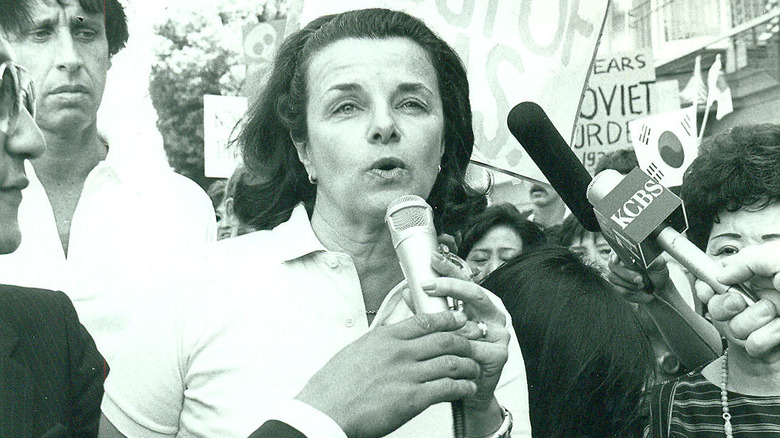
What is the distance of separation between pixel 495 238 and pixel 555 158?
6.34ft

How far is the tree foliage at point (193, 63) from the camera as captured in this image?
577cm

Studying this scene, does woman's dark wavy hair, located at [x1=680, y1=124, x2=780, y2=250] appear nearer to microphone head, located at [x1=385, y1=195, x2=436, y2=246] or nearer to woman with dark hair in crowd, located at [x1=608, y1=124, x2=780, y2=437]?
woman with dark hair in crowd, located at [x1=608, y1=124, x2=780, y2=437]

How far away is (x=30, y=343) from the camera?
1814mm

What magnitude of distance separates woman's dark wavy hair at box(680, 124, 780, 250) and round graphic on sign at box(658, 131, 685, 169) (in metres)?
1.87

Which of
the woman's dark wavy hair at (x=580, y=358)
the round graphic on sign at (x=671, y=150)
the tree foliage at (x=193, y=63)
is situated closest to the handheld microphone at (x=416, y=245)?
the woman's dark wavy hair at (x=580, y=358)

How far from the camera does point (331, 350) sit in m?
2.11

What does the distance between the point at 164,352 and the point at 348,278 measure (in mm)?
448

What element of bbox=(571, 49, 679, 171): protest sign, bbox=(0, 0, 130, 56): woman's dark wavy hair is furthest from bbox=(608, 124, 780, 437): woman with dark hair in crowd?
bbox=(571, 49, 679, 171): protest sign

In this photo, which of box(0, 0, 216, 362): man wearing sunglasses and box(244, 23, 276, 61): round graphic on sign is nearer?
box(0, 0, 216, 362): man wearing sunglasses

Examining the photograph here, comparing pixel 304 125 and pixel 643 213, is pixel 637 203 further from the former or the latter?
pixel 304 125

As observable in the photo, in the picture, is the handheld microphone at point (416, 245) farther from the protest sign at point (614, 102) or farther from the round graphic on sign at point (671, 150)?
the protest sign at point (614, 102)

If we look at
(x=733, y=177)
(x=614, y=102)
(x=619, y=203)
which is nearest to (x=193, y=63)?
(x=614, y=102)

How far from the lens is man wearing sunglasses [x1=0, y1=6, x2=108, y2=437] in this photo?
1.63m

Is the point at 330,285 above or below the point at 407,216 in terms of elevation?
below
